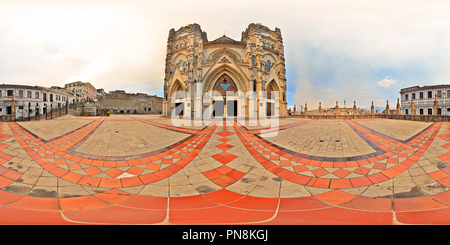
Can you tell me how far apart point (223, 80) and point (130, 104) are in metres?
17.2

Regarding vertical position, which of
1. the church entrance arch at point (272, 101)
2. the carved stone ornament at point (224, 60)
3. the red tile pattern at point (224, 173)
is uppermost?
the carved stone ornament at point (224, 60)

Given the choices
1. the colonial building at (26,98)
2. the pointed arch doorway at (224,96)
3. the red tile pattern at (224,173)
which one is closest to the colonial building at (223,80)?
the pointed arch doorway at (224,96)

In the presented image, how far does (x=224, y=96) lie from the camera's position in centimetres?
1224

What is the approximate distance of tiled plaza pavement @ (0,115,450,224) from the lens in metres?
1.33

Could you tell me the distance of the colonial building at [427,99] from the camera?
44.8 ft

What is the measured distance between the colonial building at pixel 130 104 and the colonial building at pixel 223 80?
9.70 m

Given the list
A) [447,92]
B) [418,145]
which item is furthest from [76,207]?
[447,92]

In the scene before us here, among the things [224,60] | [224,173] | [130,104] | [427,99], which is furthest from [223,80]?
[427,99]

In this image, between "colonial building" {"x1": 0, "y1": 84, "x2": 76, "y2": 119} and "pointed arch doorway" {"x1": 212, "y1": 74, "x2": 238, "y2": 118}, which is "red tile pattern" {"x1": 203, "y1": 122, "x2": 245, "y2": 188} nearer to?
"pointed arch doorway" {"x1": 212, "y1": 74, "x2": 238, "y2": 118}

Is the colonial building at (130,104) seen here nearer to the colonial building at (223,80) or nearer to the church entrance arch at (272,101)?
the colonial building at (223,80)

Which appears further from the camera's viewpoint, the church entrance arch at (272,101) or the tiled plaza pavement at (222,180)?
the church entrance arch at (272,101)

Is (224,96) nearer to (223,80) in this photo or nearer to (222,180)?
(223,80)

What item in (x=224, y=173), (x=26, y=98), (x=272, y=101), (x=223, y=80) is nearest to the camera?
(x=224, y=173)

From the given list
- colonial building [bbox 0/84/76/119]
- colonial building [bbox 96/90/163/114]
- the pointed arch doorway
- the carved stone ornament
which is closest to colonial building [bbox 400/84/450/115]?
the pointed arch doorway
